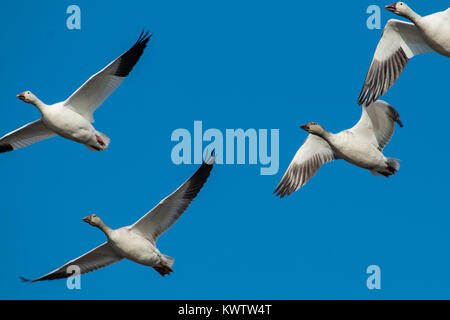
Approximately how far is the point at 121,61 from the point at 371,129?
3909 millimetres

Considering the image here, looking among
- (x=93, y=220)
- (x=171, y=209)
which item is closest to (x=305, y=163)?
(x=171, y=209)

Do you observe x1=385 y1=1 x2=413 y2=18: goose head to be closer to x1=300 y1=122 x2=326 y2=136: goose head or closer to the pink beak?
the pink beak

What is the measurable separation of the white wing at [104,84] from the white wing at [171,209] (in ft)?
6.61

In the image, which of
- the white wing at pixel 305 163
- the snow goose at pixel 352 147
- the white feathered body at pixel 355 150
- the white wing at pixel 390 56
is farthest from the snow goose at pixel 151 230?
the white wing at pixel 390 56

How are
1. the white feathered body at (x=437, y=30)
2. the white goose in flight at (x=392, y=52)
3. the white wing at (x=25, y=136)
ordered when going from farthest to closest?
the white wing at (x=25, y=136)
the white goose in flight at (x=392, y=52)
the white feathered body at (x=437, y=30)

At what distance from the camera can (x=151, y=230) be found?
13188 millimetres

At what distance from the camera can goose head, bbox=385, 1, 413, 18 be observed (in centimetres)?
1248

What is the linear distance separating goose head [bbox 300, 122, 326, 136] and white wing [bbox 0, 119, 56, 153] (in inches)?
164

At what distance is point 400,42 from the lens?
505 inches

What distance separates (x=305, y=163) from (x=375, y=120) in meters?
1.27

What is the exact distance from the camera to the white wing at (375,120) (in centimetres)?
1319

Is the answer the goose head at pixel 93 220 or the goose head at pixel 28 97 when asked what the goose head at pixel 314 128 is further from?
the goose head at pixel 28 97

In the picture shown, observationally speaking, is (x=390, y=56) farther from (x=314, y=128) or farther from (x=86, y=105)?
(x=86, y=105)

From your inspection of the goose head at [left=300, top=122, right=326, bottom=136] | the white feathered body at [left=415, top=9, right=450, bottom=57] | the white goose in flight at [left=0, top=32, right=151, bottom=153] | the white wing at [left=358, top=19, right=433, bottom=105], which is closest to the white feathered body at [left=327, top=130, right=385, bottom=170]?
the goose head at [left=300, top=122, right=326, bottom=136]
